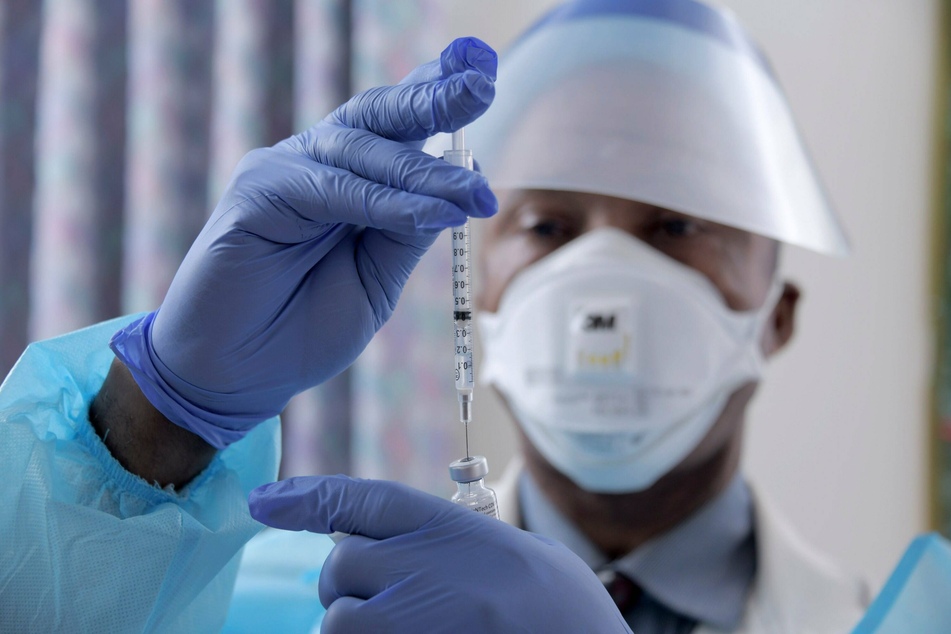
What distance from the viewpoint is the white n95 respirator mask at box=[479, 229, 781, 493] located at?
1103 millimetres

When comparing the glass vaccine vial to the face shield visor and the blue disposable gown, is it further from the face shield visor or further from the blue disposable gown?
the face shield visor

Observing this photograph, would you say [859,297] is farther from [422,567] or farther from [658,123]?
[422,567]

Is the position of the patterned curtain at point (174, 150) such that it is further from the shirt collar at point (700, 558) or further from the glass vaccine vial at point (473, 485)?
the glass vaccine vial at point (473, 485)

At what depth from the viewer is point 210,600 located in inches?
30.0

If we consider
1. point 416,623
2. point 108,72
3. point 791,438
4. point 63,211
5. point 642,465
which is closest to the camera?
point 416,623

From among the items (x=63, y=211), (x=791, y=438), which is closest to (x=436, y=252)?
(x=63, y=211)

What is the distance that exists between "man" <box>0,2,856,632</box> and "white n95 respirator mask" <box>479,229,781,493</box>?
409 mm

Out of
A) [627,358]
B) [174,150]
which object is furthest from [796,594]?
[174,150]

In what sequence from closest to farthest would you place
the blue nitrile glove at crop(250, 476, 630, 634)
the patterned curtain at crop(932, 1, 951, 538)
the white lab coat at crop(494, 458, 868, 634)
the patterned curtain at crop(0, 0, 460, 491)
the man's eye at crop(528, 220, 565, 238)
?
the blue nitrile glove at crop(250, 476, 630, 634) → the white lab coat at crop(494, 458, 868, 634) → the man's eye at crop(528, 220, 565, 238) → the patterned curtain at crop(0, 0, 460, 491) → the patterned curtain at crop(932, 1, 951, 538)

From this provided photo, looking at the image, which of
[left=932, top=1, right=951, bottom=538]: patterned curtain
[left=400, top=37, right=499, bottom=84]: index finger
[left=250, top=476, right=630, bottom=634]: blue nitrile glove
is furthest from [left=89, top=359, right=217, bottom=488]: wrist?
[left=932, top=1, right=951, bottom=538]: patterned curtain

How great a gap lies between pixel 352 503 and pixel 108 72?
1.37 m

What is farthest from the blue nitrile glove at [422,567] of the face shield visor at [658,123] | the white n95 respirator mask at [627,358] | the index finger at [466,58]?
the face shield visor at [658,123]

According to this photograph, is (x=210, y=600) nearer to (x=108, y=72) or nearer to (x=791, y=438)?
(x=108, y=72)

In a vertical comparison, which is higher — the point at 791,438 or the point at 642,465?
the point at 642,465
